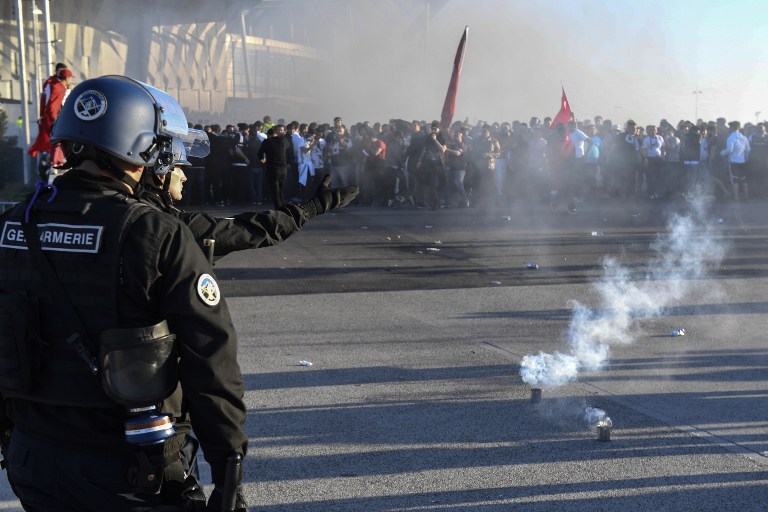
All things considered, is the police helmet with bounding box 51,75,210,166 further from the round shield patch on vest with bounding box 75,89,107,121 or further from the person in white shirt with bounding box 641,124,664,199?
the person in white shirt with bounding box 641,124,664,199

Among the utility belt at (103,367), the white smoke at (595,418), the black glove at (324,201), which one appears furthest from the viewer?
the white smoke at (595,418)

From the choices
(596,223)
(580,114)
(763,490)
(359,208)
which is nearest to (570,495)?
(763,490)

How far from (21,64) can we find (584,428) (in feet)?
66.8

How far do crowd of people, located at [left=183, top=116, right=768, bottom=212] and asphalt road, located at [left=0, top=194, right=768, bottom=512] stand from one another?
20.8 ft

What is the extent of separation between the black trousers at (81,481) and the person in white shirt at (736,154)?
64.0ft

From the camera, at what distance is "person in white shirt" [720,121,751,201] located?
65.0ft

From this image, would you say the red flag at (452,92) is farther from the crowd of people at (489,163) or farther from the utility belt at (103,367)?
the utility belt at (103,367)

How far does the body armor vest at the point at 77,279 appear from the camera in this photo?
2.22 meters

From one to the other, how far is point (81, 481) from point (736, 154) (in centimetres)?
1972

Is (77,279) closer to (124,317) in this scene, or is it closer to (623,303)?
(124,317)

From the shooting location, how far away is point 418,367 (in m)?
6.45

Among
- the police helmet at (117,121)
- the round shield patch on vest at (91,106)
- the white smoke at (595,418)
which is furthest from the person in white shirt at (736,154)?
the round shield patch on vest at (91,106)

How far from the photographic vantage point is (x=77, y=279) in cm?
224

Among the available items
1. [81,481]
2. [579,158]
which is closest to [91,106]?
[81,481]
